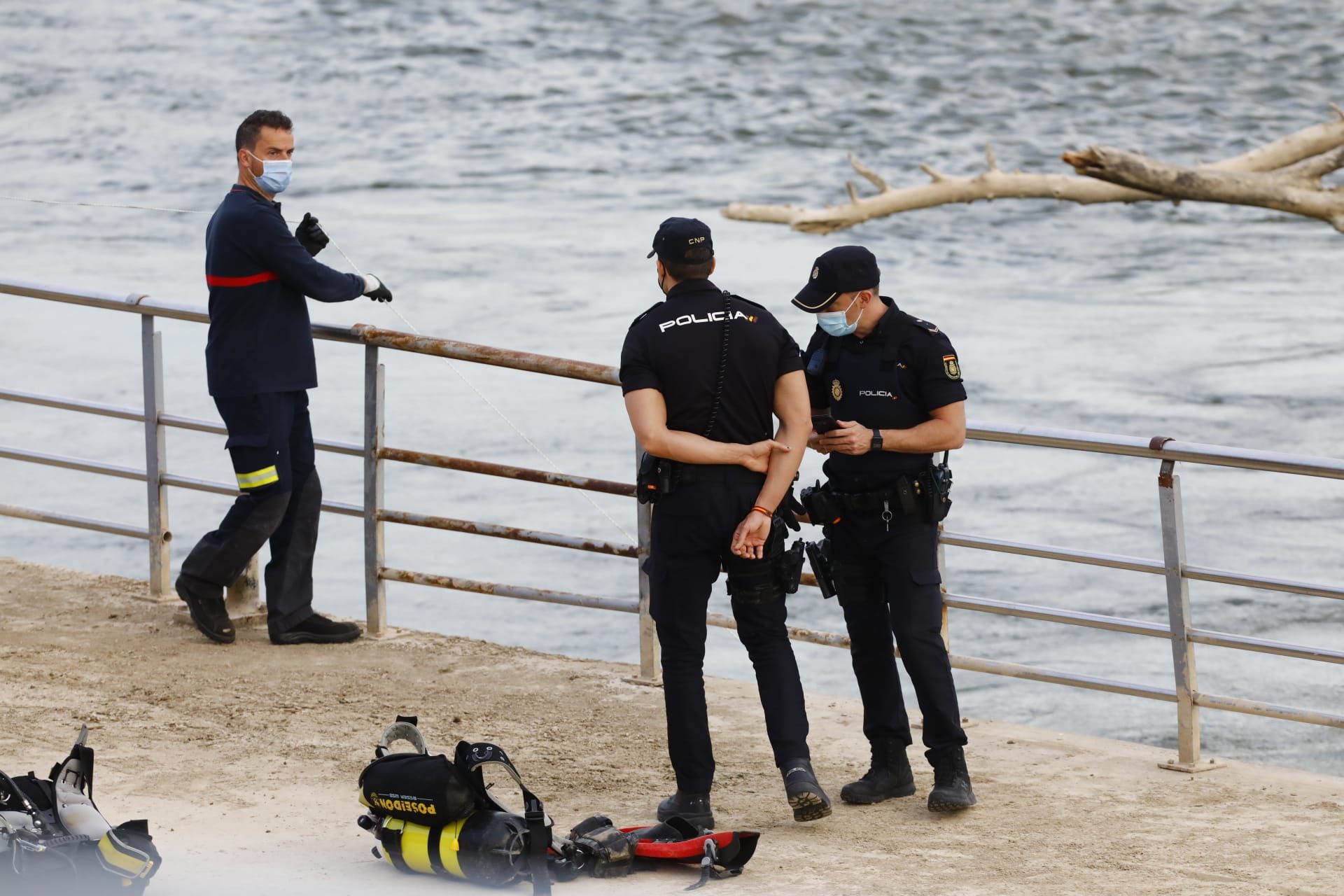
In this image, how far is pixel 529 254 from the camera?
87.4 feet

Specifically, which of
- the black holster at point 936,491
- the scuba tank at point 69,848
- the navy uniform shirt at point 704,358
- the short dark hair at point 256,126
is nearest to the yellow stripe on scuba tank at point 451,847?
the scuba tank at point 69,848

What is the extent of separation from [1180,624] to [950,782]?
0.95 meters

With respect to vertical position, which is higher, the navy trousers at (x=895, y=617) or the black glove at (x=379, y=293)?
the black glove at (x=379, y=293)

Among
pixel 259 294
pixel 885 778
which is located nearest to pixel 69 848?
pixel 885 778

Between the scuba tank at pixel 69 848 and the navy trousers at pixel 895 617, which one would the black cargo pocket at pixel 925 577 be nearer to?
the navy trousers at pixel 895 617

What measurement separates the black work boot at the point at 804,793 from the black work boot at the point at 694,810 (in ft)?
0.69

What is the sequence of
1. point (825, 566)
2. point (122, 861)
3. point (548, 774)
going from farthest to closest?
point (548, 774), point (825, 566), point (122, 861)

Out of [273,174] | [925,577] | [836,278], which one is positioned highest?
[273,174]

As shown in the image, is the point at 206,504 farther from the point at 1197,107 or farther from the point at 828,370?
the point at 1197,107

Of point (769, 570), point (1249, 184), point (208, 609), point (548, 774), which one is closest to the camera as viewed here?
point (769, 570)

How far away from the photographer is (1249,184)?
1143 cm

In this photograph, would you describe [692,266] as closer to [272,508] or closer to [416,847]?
[416,847]

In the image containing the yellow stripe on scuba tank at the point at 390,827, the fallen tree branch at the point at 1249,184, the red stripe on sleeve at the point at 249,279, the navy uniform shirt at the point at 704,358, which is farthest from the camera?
the fallen tree branch at the point at 1249,184

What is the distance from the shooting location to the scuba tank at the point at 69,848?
12.7 ft
